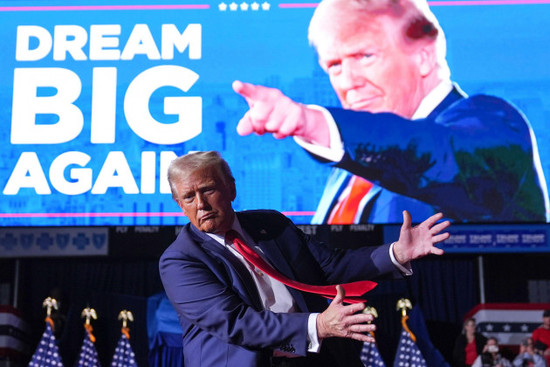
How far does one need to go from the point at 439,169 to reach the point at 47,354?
450 cm

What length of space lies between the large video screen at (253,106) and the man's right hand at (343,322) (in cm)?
536

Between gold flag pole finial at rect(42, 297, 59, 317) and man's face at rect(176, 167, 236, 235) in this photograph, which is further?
gold flag pole finial at rect(42, 297, 59, 317)

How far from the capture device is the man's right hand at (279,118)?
7.77m

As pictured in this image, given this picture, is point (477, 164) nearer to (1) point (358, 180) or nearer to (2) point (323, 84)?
(1) point (358, 180)

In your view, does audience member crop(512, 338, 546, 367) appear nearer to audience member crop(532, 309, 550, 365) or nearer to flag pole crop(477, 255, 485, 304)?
audience member crop(532, 309, 550, 365)

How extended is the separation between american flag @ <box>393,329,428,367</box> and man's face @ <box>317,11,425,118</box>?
2.48m

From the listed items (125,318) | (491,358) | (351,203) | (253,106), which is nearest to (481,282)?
(491,358)

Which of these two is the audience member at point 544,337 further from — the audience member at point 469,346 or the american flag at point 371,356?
the american flag at point 371,356

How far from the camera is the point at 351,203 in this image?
7.68 m

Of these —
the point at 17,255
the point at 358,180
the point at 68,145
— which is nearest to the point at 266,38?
the point at 358,180

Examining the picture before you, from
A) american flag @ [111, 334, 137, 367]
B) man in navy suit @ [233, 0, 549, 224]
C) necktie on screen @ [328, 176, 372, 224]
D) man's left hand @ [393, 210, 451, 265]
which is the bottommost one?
american flag @ [111, 334, 137, 367]

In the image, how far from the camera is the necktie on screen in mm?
7664

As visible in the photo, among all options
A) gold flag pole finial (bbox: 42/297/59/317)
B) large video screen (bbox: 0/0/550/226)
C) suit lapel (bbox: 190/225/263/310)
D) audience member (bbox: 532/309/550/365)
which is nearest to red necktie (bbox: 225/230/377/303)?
suit lapel (bbox: 190/225/263/310)

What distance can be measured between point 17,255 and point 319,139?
3.36m
